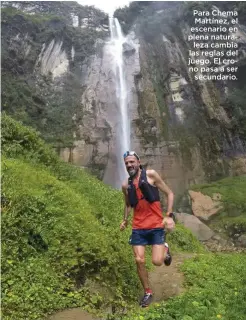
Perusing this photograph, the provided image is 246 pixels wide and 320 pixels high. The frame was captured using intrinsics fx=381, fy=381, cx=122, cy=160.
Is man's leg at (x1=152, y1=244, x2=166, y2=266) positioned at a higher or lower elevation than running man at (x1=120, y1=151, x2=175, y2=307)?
lower

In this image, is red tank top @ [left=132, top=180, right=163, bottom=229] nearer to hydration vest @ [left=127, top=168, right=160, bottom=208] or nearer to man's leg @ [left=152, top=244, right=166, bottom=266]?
hydration vest @ [left=127, top=168, right=160, bottom=208]

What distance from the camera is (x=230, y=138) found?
3288 cm

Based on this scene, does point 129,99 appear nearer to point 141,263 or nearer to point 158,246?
point 158,246

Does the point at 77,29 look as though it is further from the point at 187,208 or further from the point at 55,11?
the point at 187,208

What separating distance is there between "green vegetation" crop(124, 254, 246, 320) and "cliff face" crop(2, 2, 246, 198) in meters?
22.0

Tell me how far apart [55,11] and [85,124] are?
62.0 ft

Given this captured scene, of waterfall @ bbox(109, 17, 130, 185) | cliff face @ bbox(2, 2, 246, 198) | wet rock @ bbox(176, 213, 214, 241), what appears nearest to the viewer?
wet rock @ bbox(176, 213, 214, 241)

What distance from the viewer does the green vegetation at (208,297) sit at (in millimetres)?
4566

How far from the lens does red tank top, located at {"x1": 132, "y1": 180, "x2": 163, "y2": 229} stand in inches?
212

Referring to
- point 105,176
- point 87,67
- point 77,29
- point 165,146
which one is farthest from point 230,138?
point 77,29

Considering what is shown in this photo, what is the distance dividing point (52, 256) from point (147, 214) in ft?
5.05

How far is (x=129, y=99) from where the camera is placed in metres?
33.5

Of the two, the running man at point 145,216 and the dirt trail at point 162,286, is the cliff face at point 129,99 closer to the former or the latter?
the dirt trail at point 162,286

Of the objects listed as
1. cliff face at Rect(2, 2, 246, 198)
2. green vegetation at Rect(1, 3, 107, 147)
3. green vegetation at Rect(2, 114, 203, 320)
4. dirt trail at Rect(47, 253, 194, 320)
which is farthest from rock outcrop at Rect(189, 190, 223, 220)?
green vegetation at Rect(2, 114, 203, 320)
